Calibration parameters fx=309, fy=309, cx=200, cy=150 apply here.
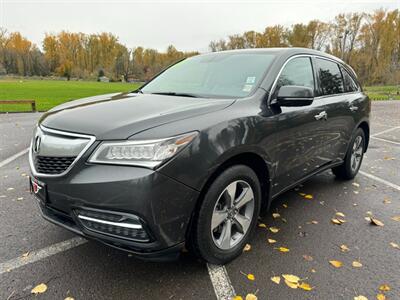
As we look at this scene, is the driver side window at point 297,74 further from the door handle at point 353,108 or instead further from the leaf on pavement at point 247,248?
the leaf on pavement at point 247,248

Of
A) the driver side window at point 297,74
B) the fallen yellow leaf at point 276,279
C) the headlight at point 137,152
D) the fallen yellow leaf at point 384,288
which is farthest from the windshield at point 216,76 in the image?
the fallen yellow leaf at point 384,288

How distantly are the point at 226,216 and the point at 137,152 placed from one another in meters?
0.99

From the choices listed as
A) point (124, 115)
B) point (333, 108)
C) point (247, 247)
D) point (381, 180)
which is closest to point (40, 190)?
point (124, 115)

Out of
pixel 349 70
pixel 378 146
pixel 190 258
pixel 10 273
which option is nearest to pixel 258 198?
pixel 190 258

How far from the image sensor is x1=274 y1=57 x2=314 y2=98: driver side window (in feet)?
9.97

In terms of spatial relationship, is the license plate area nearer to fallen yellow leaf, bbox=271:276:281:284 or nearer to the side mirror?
fallen yellow leaf, bbox=271:276:281:284

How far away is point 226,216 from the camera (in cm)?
254

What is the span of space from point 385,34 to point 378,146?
62393 mm

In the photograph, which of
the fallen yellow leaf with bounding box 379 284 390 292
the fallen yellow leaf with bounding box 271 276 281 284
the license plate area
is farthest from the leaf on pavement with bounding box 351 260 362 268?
the license plate area

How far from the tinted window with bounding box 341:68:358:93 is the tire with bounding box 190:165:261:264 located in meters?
2.48

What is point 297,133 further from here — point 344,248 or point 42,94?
point 42,94

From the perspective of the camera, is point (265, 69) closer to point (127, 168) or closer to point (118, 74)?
point (127, 168)

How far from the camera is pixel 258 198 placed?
277cm

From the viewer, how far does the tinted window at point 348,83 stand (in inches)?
169
